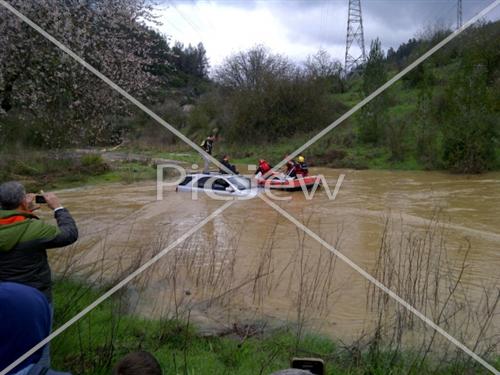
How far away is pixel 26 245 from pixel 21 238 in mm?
85

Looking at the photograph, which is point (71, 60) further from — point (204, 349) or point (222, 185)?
point (222, 185)

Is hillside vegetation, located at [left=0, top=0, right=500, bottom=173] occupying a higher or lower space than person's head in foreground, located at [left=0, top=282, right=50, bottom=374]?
higher

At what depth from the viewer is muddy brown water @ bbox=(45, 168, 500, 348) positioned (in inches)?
296

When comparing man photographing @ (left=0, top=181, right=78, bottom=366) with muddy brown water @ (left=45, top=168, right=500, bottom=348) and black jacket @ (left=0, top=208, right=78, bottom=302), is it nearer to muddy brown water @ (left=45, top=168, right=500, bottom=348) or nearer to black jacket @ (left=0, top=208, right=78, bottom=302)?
black jacket @ (left=0, top=208, right=78, bottom=302)

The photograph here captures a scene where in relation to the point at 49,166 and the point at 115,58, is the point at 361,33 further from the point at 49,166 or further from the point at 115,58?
the point at 115,58

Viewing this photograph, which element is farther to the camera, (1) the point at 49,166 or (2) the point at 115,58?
(1) the point at 49,166

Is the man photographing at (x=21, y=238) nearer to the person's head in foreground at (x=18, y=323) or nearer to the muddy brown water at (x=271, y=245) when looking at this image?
the person's head in foreground at (x=18, y=323)

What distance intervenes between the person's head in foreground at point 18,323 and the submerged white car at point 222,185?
15.5 metres

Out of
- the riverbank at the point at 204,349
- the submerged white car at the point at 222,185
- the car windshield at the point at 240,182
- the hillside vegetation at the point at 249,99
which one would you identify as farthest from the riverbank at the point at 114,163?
the riverbank at the point at 204,349

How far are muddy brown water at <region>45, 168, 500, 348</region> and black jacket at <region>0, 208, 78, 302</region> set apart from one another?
75.6 inches

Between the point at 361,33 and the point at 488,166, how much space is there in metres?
29.0

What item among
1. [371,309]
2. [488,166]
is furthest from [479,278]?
[488,166]

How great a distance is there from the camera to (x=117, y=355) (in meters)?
5.28

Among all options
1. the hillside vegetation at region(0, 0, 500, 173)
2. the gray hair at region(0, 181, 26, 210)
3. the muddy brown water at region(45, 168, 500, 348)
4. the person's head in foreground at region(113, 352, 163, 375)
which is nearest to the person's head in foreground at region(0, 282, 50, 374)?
the person's head in foreground at region(113, 352, 163, 375)
